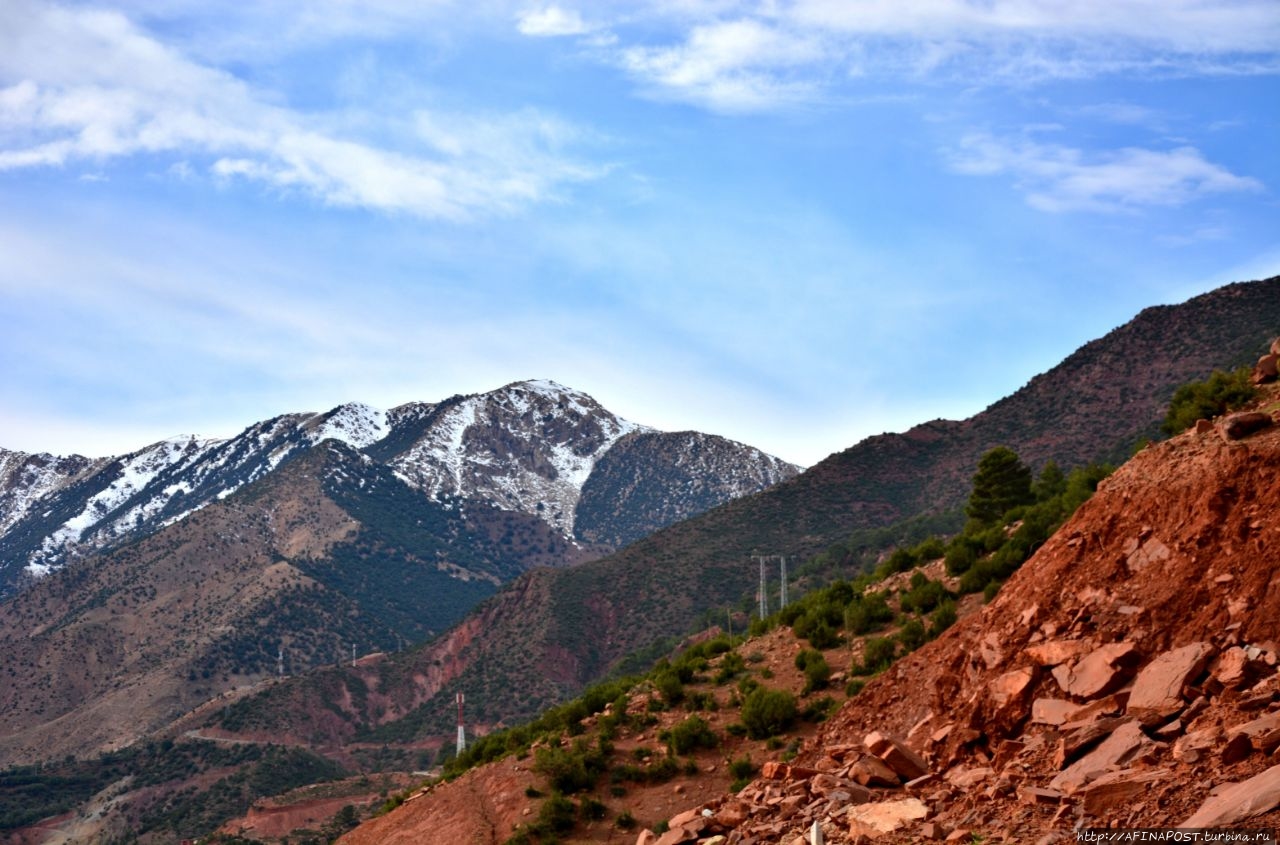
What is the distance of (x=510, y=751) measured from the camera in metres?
30.4

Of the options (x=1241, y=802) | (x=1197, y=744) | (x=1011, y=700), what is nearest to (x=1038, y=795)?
(x=1197, y=744)

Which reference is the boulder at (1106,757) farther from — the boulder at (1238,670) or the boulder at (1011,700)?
the boulder at (1011,700)

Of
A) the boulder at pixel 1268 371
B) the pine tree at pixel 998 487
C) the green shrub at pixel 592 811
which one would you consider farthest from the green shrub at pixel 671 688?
the pine tree at pixel 998 487

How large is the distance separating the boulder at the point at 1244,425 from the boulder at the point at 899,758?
20.3 feet

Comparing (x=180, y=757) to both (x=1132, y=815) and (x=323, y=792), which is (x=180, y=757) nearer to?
(x=323, y=792)

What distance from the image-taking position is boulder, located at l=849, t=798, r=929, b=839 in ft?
42.7

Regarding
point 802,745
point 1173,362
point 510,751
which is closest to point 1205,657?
point 802,745

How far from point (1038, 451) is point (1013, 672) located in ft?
240

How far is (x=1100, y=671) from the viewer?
14664 millimetres

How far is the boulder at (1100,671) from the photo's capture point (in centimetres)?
1448

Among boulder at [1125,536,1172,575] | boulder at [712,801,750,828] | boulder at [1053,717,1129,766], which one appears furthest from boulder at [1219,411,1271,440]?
boulder at [712,801,750,828]

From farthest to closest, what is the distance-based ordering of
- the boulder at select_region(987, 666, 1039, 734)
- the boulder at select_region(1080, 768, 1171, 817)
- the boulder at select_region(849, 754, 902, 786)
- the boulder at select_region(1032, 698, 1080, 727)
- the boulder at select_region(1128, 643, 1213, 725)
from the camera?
1. the boulder at select_region(987, 666, 1039, 734)
2. the boulder at select_region(849, 754, 902, 786)
3. the boulder at select_region(1032, 698, 1080, 727)
4. the boulder at select_region(1128, 643, 1213, 725)
5. the boulder at select_region(1080, 768, 1171, 817)

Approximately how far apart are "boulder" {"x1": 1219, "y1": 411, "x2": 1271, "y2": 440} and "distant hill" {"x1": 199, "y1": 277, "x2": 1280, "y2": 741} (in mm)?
64898

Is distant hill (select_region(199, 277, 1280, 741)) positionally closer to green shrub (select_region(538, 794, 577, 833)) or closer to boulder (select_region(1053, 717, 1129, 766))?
green shrub (select_region(538, 794, 577, 833))
